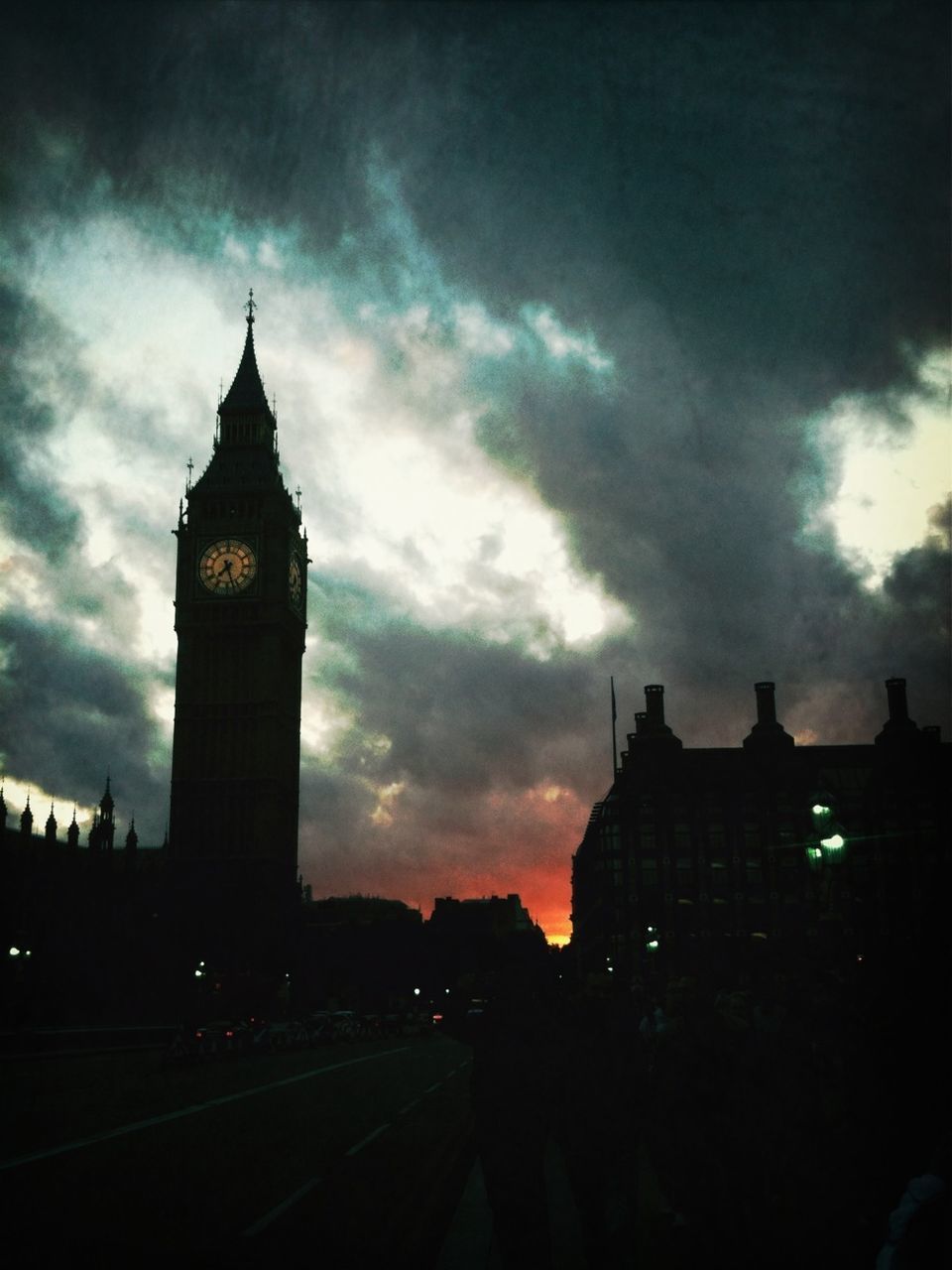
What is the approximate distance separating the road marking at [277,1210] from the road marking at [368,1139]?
3.13m

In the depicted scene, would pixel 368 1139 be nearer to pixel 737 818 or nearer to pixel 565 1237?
pixel 565 1237

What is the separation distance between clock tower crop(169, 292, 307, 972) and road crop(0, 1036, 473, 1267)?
8389 cm

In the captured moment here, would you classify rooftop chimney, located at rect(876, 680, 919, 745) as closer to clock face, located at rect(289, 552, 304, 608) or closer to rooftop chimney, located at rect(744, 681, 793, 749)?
rooftop chimney, located at rect(744, 681, 793, 749)

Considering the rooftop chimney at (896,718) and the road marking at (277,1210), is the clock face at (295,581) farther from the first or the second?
the road marking at (277,1210)

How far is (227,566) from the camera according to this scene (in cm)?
11944

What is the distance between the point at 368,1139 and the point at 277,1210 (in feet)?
22.9

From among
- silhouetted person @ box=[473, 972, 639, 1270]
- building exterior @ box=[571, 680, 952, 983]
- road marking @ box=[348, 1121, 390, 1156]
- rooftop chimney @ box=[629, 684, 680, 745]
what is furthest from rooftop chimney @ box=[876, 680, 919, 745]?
silhouetted person @ box=[473, 972, 639, 1270]

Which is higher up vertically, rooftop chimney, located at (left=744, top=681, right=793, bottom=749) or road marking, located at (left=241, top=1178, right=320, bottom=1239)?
rooftop chimney, located at (left=744, top=681, right=793, bottom=749)

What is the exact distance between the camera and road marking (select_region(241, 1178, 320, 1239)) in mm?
10712

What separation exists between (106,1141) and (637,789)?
6834cm

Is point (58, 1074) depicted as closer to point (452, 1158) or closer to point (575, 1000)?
point (452, 1158)

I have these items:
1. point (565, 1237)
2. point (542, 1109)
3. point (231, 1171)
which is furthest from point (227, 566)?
point (542, 1109)

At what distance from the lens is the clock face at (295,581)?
12188cm

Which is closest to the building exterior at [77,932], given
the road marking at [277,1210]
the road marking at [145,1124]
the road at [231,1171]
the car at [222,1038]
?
the car at [222,1038]
